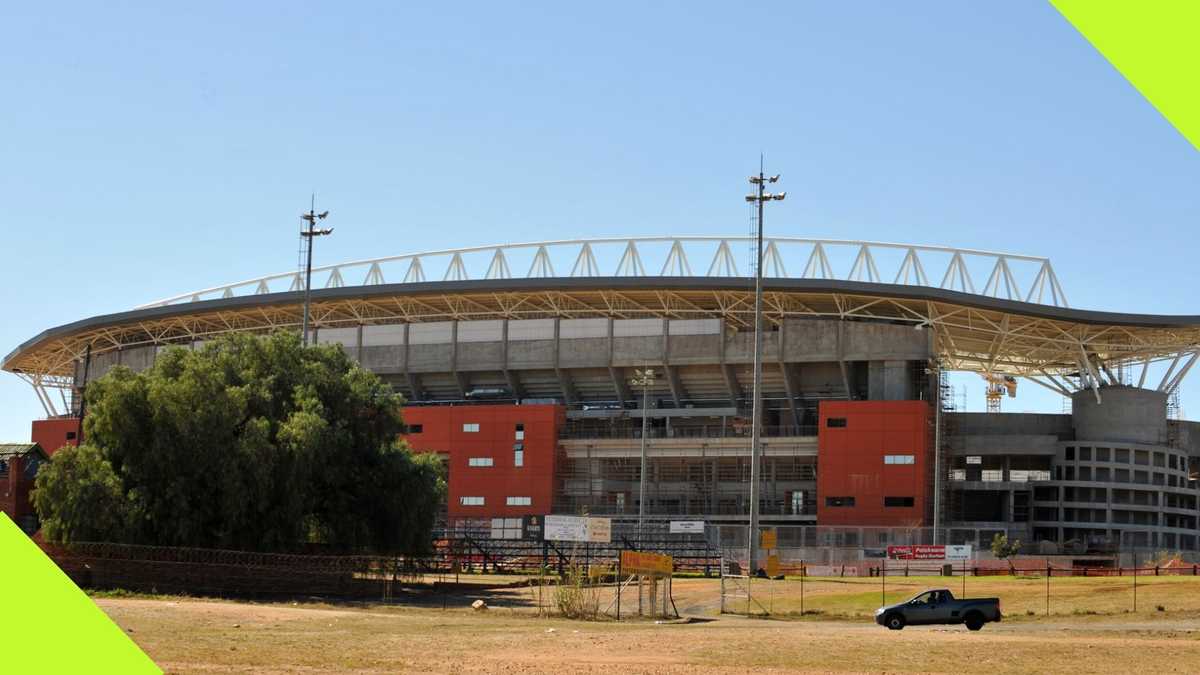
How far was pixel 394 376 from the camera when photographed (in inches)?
4510

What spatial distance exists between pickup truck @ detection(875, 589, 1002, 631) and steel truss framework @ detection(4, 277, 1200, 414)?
2317 inches

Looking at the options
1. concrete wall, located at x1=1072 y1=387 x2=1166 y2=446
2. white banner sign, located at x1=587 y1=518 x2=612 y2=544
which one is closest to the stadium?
concrete wall, located at x1=1072 y1=387 x2=1166 y2=446

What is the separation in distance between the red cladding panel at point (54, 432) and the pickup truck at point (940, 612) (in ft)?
304

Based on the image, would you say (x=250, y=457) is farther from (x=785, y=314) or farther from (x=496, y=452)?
(x=785, y=314)

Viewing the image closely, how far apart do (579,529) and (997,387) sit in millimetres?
76208

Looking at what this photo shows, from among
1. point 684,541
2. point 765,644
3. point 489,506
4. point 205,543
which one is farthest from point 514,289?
point 765,644

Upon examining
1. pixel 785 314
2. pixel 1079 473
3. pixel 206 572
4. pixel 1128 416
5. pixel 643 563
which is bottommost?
pixel 206 572

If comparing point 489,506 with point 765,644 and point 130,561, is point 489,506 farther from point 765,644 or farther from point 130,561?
point 765,644

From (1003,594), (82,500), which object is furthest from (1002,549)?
(82,500)

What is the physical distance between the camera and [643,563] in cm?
4297

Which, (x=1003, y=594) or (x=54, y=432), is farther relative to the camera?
(x=54, y=432)

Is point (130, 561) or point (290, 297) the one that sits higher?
point (290, 297)

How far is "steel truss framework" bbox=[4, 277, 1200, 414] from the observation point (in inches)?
3957

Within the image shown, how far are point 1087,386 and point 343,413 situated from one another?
6781 cm
